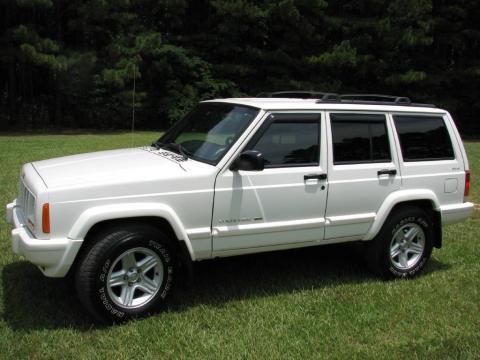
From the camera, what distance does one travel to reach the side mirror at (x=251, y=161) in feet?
14.4

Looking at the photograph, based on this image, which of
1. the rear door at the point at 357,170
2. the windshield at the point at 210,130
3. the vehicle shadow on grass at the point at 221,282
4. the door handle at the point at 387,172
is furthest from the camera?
the door handle at the point at 387,172

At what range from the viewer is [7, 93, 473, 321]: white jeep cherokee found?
13.4 feet

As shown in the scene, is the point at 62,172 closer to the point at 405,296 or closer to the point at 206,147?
the point at 206,147

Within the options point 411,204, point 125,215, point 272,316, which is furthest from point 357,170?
point 125,215

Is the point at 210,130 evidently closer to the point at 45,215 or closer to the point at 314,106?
the point at 314,106

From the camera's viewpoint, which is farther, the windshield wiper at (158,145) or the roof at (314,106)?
the windshield wiper at (158,145)

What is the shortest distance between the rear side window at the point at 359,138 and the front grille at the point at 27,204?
276cm

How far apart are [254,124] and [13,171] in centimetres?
785

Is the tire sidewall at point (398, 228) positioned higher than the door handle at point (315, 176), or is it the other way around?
the door handle at point (315, 176)

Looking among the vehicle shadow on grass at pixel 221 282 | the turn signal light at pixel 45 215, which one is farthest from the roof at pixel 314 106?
the turn signal light at pixel 45 215

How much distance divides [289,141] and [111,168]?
1.66m

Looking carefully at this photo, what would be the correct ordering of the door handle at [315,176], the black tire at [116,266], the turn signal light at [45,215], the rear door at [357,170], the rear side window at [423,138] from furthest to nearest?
the rear side window at [423,138], the rear door at [357,170], the door handle at [315,176], the black tire at [116,266], the turn signal light at [45,215]

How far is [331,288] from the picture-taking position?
528cm

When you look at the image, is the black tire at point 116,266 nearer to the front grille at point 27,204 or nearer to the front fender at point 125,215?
the front fender at point 125,215
